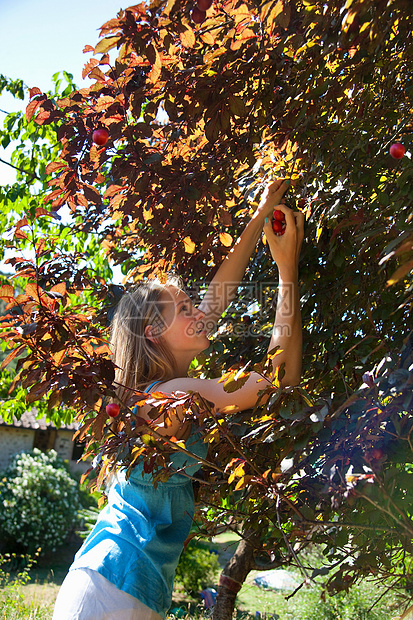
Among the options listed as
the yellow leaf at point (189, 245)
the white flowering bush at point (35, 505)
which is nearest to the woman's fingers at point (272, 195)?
the yellow leaf at point (189, 245)

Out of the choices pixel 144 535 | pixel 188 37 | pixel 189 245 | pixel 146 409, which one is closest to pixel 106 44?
pixel 188 37

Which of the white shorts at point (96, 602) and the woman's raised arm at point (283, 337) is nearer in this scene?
the white shorts at point (96, 602)

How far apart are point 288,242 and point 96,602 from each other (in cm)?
121

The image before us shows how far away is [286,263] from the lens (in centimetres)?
171

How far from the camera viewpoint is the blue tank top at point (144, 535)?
1.47 meters

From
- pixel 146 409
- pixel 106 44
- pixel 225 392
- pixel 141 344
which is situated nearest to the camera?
pixel 106 44

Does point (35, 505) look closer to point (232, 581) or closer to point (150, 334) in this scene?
point (232, 581)

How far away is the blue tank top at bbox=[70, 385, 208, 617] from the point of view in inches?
58.1

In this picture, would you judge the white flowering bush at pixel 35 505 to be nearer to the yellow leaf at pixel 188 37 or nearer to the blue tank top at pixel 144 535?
the blue tank top at pixel 144 535

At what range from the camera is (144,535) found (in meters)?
1.56

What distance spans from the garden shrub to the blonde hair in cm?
608

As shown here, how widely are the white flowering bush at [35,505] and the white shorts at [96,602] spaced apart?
381 inches

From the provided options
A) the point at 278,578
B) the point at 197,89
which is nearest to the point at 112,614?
the point at 197,89

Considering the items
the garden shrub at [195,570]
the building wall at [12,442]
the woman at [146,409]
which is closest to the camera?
the woman at [146,409]
